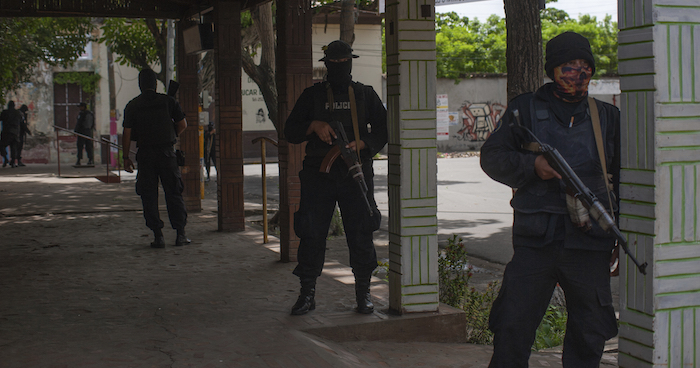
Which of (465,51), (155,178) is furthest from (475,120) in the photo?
(155,178)

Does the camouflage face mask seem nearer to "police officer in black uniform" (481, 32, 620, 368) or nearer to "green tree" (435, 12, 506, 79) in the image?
"police officer in black uniform" (481, 32, 620, 368)

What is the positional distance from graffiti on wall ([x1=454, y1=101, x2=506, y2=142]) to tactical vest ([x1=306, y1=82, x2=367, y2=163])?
28976 mm

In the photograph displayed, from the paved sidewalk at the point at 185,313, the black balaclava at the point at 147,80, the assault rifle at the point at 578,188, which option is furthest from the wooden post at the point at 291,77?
the assault rifle at the point at 578,188

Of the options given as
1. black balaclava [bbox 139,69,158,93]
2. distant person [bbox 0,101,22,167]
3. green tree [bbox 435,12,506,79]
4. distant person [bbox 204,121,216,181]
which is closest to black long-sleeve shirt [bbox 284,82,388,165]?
black balaclava [bbox 139,69,158,93]

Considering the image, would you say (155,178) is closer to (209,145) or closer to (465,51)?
(209,145)

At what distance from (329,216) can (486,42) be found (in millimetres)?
46253

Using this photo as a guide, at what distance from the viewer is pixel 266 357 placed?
3682 millimetres

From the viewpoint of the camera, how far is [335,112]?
4.52 metres

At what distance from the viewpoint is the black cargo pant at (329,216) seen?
4559 mm

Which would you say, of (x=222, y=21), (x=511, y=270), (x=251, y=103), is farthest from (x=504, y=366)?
(x=251, y=103)

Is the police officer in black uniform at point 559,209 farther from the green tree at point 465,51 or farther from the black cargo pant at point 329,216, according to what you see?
the green tree at point 465,51

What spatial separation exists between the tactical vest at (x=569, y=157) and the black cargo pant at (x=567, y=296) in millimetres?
107

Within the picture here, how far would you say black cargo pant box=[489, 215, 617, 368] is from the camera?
294 cm

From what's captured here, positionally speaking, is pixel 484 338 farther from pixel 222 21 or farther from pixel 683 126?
pixel 222 21
